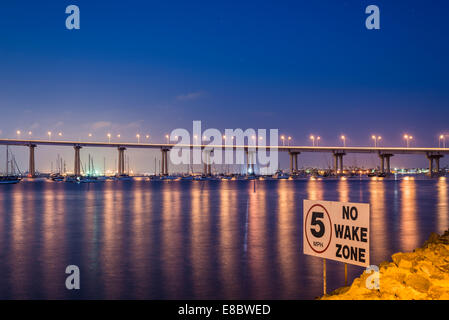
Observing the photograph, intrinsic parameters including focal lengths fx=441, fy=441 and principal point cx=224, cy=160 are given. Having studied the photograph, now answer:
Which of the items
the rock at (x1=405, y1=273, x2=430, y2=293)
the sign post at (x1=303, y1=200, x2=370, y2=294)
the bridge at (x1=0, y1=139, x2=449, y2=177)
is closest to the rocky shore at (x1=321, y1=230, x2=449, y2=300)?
the rock at (x1=405, y1=273, x2=430, y2=293)

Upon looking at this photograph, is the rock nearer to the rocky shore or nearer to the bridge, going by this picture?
the rocky shore

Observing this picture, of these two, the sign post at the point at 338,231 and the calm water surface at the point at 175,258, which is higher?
the sign post at the point at 338,231

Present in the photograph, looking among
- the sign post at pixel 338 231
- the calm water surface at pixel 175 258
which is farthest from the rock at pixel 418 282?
the calm water surface at pixel 175 258

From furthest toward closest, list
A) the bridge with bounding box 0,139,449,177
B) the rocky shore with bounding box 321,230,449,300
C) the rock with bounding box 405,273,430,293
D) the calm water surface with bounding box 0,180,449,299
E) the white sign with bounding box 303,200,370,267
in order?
the bridge with bounding box 0,139,449,177
the calm water surface with bounding box 0,180,449,299
the rock with bounding box 405,273,430,293
the rocky shore with bounding box 321,230,449,300
the white sign with bounding box 303,200,370,267

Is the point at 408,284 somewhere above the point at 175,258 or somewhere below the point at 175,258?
above

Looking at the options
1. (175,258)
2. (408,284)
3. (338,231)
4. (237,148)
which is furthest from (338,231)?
(237,148)

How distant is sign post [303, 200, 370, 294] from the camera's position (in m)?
5.87

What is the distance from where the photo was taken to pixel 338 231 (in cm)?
620

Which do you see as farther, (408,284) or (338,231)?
(408,284)

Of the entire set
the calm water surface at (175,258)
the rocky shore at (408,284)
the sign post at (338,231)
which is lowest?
the calm water surface at (175,258)

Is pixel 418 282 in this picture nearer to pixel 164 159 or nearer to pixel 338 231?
pixel 338 231

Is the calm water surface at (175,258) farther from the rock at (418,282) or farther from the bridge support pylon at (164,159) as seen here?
the bridge support pylon at (164,159)

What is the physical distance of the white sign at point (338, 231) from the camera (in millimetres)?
5871

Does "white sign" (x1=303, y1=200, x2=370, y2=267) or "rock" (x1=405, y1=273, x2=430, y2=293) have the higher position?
"white sign" (x1=303, y1=200, x2=370, y2=267)
